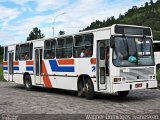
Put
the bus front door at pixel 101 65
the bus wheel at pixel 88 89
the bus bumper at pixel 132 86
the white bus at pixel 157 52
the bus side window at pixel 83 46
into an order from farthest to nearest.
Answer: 1. the white bus at pixel 157 52
2. the bus side window at pixel 83 46
3. the bus wheel at pixel 88 89
4. the bus front door at pixel 101 65
5. the bus bumper at pixel 132 86

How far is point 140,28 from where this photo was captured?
54.1 feet

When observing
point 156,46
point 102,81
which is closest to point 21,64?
point 102,81

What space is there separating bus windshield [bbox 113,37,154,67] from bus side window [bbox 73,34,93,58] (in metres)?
1.51

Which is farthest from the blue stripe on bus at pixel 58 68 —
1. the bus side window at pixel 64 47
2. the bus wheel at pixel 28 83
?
the bus wheel at pixel 28 83

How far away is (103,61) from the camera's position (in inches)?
627

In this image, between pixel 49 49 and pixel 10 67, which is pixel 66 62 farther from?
pixel 10 67

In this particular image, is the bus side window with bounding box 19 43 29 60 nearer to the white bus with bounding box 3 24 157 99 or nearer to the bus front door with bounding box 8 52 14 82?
the bus front door with bounding box 8 52 14 82

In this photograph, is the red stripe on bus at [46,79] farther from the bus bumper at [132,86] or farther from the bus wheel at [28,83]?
the bus bumper at [132,86]

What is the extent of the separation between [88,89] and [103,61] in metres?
1.50

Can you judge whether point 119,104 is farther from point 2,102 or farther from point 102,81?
point 2,102

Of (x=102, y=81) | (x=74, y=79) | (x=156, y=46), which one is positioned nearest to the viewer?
(x=102, y=81)

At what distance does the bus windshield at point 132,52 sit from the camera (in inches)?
604

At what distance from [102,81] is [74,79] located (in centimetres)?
226

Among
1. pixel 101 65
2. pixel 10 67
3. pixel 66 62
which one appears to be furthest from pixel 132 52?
pixel 10 67
